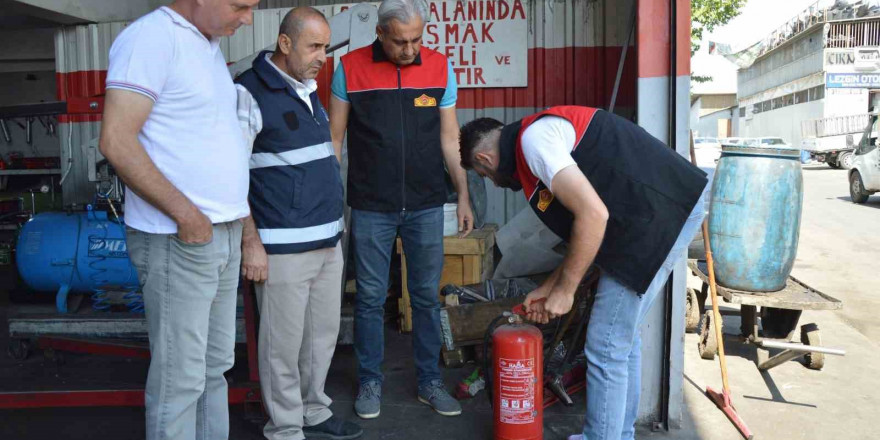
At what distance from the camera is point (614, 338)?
A: 9.27ft

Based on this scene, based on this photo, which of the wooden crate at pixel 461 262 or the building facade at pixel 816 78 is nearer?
the wooden crate at pixel 461 262

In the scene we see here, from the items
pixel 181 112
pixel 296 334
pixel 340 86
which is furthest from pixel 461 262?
pixel 181 112

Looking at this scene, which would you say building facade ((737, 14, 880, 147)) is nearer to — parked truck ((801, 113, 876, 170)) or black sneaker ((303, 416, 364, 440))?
parked truck ((801, 113, 876, 170))

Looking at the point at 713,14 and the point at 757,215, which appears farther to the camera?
the point at 713,14

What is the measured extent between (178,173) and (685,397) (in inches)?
122

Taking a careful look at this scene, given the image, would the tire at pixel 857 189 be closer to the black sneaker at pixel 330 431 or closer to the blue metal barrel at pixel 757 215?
the blue metal barrel at pixel 757 215

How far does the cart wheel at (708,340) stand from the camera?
478cm

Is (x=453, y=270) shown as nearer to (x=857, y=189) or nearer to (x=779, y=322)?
(x=779, y=322)

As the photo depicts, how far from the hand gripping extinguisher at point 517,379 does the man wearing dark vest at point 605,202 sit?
327 mm

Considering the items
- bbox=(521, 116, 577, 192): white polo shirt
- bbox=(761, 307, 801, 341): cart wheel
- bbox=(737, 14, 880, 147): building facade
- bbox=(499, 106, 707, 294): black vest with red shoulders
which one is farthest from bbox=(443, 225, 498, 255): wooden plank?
bbox=(737, 14, 880, 147): building facade

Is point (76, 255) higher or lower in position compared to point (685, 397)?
higher

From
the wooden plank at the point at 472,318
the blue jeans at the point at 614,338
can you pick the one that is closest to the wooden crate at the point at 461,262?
the wooden plank at the point at 472,318

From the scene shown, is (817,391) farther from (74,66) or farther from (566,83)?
(74,66)

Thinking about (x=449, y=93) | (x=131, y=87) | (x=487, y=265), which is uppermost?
(x=449, y=93)
